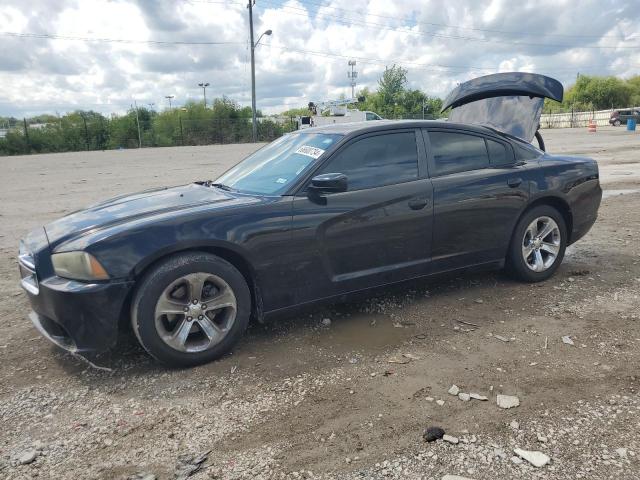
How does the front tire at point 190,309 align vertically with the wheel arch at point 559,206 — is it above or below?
below

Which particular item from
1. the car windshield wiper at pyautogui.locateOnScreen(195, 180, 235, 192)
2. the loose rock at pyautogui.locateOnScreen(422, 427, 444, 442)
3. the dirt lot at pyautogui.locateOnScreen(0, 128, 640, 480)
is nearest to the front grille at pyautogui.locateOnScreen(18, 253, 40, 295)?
the dirt lot at pyautogui.locateOnScreen(0, 128, 640, 480)

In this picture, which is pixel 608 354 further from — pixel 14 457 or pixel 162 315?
pixel 14 457

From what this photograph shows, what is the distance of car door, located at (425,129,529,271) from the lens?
438 cm

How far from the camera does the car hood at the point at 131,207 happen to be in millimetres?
3537

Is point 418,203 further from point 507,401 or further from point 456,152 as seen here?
point 507,401

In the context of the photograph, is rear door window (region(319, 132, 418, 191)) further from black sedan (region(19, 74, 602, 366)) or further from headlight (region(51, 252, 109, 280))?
headlight (region(51, 252, 109, 280))

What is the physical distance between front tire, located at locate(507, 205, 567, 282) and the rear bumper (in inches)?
136

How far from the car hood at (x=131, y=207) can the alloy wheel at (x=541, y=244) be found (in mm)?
2707

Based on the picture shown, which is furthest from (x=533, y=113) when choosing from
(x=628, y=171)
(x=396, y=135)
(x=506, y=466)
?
(x=628, y=171)

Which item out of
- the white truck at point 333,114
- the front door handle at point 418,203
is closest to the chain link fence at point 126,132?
the white truck at point 333,114

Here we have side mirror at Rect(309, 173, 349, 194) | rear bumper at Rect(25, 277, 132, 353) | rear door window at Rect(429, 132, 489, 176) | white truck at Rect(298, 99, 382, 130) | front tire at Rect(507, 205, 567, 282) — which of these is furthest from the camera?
white truck at Rect(298, 99, 382, 130)

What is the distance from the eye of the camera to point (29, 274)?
3.59 metres

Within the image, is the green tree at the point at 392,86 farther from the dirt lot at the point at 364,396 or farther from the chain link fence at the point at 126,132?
the dirt lot at the point at 364,396

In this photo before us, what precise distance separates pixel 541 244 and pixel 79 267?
13.2 feet
